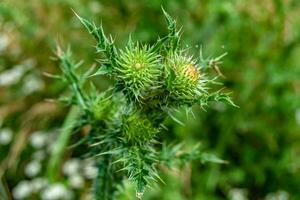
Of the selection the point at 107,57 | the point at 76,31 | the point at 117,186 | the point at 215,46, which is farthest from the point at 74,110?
the point at 107,57

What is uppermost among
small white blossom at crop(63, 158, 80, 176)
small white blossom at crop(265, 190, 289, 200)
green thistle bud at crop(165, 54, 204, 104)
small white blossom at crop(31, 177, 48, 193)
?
green thistle bud at crop(165, 54, 204, 104)

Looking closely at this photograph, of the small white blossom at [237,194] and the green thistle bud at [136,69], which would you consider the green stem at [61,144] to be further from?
the green thistle bud at [136,69]

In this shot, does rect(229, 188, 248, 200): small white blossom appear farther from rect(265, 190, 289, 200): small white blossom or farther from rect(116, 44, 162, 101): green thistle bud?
rect(116, 44, 162, 101): green thistle bud

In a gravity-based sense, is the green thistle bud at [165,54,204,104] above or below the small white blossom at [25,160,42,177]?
above

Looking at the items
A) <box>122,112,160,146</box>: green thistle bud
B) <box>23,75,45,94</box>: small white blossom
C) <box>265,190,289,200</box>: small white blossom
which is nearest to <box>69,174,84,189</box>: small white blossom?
<box>23,75,45,94</box>: small white blossom

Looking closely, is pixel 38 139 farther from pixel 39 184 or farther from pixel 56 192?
pixel 56 192

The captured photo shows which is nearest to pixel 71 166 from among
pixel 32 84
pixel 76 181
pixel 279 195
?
pixel 76 181

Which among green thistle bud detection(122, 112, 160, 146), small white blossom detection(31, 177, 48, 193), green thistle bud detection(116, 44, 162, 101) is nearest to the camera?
green thistle bud detection(116, 44, 162, 101)

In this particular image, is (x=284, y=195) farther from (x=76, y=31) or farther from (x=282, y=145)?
(x=76, y=31)
